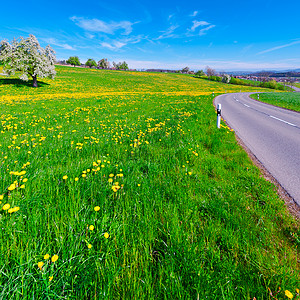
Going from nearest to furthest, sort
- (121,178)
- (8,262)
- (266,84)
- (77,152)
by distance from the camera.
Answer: (8,262), (121,178), (77,152), (266,84)

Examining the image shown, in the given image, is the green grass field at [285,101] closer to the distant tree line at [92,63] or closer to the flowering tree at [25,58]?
the flowering tree at [25,58]

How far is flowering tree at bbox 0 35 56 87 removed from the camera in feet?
94.6

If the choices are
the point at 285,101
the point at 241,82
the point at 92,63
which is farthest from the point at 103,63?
the point at 285,101

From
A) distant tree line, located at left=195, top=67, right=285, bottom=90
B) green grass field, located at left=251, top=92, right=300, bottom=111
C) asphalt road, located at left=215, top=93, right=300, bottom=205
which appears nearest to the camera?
asphalt road, located at left=215, top=93, right=300, bottom=205

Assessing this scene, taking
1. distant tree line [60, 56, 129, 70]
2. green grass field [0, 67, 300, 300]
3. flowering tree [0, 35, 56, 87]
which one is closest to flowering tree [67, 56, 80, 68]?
distant tree line [60, 56, 129, 70]

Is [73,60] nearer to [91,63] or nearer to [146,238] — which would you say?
[91,63]

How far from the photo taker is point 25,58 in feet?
95.8

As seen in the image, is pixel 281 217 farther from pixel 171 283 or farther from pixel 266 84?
pixel 266 84

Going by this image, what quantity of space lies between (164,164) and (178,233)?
1.93 m

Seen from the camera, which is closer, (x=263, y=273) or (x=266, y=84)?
(x=263, y=273)

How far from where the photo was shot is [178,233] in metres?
1.83

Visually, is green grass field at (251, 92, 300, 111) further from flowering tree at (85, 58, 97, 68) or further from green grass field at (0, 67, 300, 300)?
flowering tree at (85, 58, 97, 68)

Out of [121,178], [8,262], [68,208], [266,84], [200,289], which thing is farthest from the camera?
[266,84]

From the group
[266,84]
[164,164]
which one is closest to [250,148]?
[164,164]
